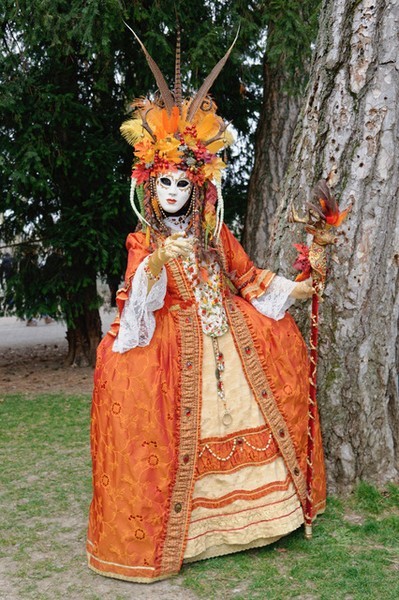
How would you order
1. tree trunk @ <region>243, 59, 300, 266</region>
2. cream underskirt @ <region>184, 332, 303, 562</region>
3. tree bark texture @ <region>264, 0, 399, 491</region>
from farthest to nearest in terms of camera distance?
tree trunk @ <region>243, 59, 300, 266</region>
tree bark texture @ <region>264, 0, 399, 491</region>
cream underskirt @ <region>184, 332, 303, 562</region>

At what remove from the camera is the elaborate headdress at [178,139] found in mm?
3182

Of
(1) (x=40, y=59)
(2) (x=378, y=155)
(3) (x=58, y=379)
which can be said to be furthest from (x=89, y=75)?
(2) (x=378, y=155)

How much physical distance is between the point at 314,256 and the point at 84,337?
236 inches

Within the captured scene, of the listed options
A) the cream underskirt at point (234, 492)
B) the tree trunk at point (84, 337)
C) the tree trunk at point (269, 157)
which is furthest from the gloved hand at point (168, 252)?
the tree trunk at point (84, 337)

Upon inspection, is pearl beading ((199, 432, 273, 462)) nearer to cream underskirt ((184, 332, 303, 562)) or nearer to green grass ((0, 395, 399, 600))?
cream underskirt ((184, 332, 303, 562))

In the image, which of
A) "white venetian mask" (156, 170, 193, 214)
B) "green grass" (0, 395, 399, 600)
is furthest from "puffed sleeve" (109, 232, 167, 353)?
"green grass" (0, 395, 399, 600)

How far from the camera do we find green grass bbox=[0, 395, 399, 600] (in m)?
2.96

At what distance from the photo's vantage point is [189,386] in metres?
3.11

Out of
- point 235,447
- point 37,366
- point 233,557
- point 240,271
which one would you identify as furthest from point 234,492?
point 37,366

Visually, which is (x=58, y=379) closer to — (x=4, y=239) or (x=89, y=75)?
(x=4, y=239)

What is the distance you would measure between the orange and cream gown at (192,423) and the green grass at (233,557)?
11cm

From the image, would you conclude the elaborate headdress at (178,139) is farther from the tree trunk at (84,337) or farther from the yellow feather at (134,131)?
the tree trunk at (84,337)

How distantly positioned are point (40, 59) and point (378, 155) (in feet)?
17.3

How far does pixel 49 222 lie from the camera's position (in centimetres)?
816
